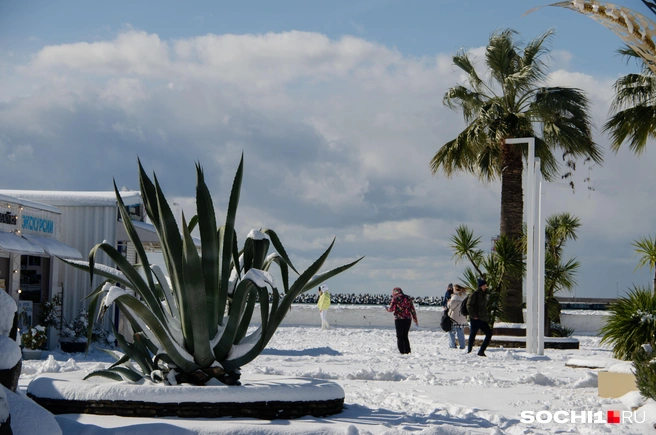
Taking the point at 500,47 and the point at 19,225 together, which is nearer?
the point at 19,225

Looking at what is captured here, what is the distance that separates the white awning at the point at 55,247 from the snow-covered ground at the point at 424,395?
234 cm

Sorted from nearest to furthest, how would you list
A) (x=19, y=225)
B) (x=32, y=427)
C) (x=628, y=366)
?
(x=32, y=427)
(x=628, y=366)
(x=19, y=225)

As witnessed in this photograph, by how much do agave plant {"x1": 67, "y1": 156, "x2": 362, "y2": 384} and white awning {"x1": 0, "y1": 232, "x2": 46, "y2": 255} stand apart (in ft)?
26.8

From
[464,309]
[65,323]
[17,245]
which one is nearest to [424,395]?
[464,309]

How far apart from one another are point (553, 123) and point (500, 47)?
3.20 m

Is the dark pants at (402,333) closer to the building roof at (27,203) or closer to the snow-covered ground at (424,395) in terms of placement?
the snow-covered ground at (424,395)

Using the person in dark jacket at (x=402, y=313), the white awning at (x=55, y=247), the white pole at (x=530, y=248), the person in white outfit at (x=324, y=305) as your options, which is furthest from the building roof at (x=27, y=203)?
the person in white outfit at (x=324, y=305)

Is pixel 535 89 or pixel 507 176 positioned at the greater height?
pixel 535 89

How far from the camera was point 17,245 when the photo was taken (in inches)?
682

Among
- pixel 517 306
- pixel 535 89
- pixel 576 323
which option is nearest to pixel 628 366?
pixel 517 306

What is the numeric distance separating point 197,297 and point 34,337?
11.2 m

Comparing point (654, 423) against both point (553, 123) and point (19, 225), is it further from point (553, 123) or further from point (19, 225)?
point (553, 123)

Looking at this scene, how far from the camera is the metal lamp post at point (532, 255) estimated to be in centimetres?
2009

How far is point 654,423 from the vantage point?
29.0 feet
